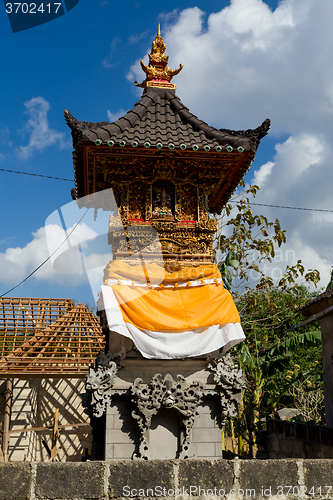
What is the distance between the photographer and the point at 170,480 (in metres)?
4.94

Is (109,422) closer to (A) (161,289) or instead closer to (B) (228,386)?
(B) (228,386)

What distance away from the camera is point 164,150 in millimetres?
9086

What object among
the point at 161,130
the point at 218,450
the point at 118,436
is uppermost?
the point at 161,130

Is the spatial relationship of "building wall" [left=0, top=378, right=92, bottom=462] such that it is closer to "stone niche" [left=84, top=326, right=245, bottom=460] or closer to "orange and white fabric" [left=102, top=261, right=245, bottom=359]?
"stone niche" [left=84, top=326, right=245, bottom=460]

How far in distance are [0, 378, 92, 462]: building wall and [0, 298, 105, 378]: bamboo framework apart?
369cm

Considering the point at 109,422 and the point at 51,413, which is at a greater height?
the point at 109,422

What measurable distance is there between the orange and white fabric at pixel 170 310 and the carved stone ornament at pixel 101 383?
72cm

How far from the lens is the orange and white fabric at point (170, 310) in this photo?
27.5ft

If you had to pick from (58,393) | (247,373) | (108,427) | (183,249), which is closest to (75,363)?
(108,427)

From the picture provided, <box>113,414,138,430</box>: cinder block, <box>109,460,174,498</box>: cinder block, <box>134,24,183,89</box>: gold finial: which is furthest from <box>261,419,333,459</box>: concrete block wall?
<box>134,24,183,89</box>: gold finial

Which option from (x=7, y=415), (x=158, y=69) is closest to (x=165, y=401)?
(x=158, y=69)

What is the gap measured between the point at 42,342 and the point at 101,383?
6.61m

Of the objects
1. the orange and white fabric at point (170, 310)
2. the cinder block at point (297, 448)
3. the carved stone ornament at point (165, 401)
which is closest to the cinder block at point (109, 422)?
the carved stone ornament at point (165, 401)

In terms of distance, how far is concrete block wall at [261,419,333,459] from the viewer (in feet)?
35.0
